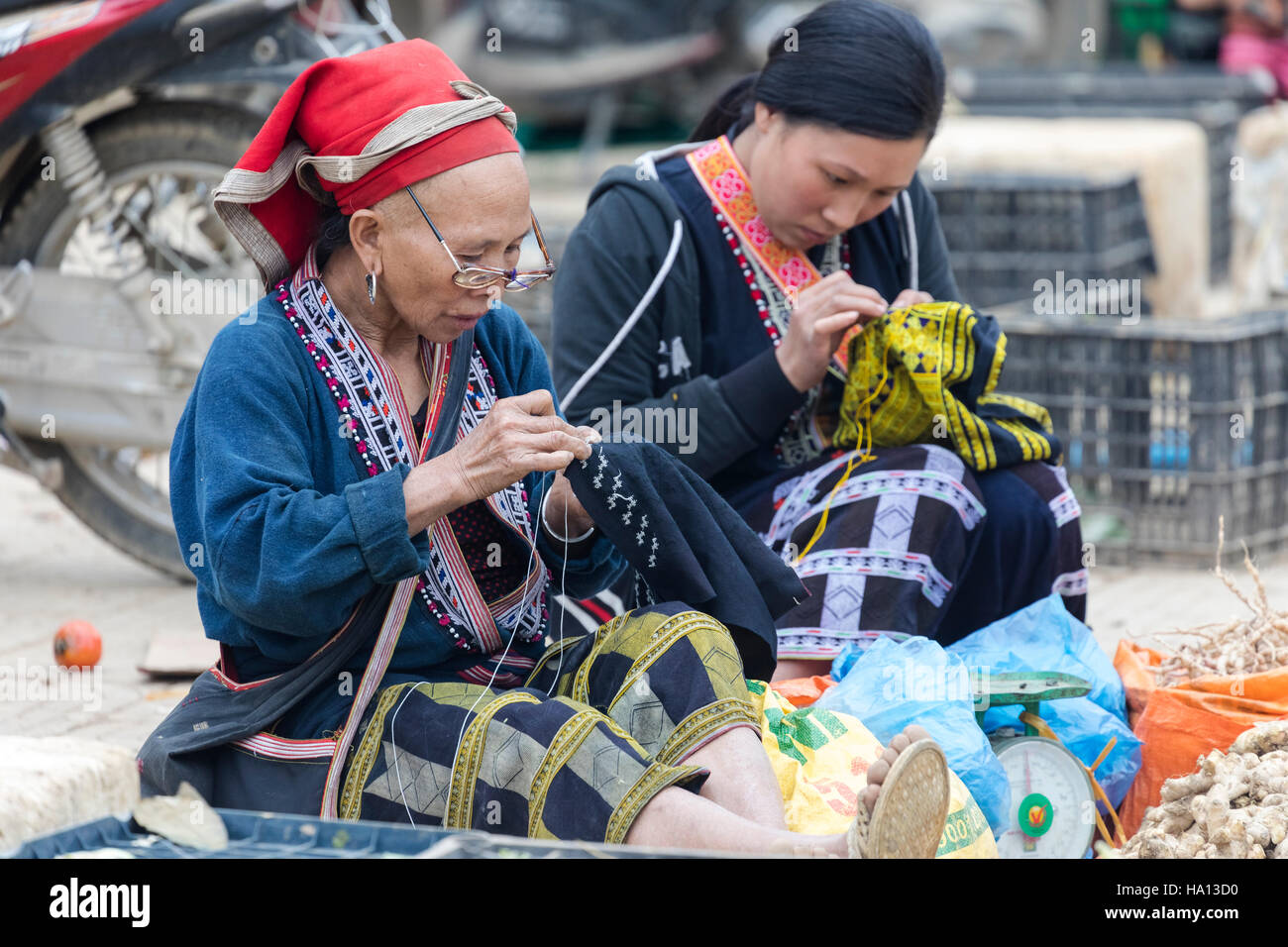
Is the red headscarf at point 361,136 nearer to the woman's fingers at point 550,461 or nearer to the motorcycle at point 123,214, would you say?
the woman's fingers at point 550,461

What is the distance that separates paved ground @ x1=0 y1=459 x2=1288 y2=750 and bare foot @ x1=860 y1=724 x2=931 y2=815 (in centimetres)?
213

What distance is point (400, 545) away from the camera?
7.14 ft

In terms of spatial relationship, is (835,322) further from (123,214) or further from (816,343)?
(123,214)

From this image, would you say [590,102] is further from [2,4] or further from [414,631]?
[414,631]

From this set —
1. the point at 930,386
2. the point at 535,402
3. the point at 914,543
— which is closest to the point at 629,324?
the point at 930,386

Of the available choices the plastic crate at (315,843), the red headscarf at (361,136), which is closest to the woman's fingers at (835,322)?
the red headscarf at (361,136)

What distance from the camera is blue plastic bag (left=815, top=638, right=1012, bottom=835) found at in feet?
8.64

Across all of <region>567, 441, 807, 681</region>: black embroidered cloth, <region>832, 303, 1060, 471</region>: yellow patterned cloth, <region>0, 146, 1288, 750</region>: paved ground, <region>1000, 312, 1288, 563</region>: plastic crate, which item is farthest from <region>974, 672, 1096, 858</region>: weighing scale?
<region>1000, 312, 1288, 563</region>: plastic crate

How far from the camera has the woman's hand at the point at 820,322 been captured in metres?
3.06

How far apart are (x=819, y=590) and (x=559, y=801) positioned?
1.00 meters

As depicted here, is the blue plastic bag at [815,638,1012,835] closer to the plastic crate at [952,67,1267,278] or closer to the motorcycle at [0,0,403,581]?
the motorcycle at [0,0,403,581]

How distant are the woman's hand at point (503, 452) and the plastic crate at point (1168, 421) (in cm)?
299
